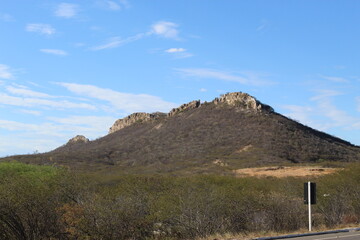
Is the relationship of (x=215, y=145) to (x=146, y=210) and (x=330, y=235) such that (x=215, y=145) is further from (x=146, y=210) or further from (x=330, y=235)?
(x=330, y=235)

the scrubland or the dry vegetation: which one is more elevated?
the dry vegetation

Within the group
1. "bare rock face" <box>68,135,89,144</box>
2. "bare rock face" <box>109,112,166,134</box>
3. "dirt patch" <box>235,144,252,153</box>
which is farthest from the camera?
"bare rock face" <box>68,135,89,144</box>

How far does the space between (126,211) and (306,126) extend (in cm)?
9389

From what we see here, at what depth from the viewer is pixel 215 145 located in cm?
8656

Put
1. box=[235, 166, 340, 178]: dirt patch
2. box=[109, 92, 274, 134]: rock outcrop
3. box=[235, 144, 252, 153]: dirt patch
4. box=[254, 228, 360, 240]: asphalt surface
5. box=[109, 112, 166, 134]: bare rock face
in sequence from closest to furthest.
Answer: box=[254, 228, 360, 240]: asphalt surface < box=[235, 166, 340, 178]: dirt patch < box=[235, 144, 252, 153]: dirt patch < box=[109, 92, 274, 134]: rock outcrop < box=[109, 112, 166, 134]: bare rock face

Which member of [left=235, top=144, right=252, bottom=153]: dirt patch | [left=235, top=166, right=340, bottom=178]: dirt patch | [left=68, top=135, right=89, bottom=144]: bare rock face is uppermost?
[left=68, top=135, right=89, bottom=144]: bare rock face

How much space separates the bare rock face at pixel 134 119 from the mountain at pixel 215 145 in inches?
651

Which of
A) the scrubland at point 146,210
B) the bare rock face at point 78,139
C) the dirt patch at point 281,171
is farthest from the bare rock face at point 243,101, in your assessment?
the scrubland at point 146,210

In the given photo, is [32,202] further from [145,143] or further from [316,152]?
[145,143]

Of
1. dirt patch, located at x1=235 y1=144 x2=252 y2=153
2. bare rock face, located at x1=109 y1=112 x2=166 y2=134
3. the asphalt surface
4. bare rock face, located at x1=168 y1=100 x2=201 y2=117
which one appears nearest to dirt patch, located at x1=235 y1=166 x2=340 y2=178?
dirt patch, located at x1=235 y1=144 x2=252 y2=153

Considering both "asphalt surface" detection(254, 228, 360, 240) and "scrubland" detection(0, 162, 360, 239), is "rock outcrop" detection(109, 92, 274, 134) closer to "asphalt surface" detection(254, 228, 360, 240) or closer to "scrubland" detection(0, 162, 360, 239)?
"scrubland" detection(0, 162, 360, 239)

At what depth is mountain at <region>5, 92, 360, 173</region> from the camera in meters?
75.7

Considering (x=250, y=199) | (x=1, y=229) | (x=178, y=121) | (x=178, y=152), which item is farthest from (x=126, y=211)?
(x=178, y=121)

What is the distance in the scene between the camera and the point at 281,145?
82250mm
